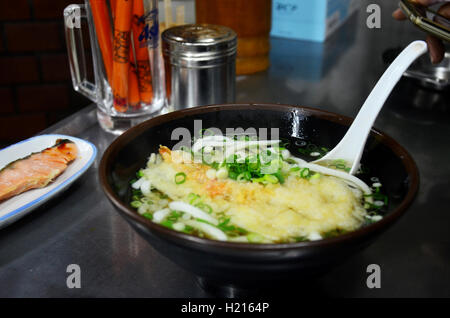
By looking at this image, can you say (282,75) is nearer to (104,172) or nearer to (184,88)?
(184,88)

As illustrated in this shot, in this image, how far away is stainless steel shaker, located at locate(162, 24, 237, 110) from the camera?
Result: 131cm

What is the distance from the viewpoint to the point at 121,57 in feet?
4.13

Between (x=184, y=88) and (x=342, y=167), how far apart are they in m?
0.58

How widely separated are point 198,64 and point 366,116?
56cm

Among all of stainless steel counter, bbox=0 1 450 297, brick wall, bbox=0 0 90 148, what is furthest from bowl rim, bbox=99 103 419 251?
brick wall, bbox=0 0 90 148

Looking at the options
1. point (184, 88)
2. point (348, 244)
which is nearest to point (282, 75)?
point (184, 88)

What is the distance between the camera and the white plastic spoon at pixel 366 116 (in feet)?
3.02

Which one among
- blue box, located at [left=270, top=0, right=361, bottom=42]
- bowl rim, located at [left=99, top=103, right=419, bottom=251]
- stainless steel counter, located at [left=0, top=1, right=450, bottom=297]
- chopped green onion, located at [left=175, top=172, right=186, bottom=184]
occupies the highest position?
blue box, located at [left=270, top=0, right=361, bottom=42]

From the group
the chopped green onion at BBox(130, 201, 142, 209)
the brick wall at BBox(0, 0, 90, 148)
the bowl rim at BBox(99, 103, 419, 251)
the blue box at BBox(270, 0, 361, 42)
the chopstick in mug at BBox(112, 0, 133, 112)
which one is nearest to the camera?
the bowl rim at BBox(99, 103, 419, 251)

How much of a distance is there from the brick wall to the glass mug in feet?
3.52

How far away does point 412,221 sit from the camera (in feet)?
3.37

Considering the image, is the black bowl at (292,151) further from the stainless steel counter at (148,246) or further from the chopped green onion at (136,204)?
the stainless steel counter at (148,246)

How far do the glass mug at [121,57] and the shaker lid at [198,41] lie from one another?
0.17 ft

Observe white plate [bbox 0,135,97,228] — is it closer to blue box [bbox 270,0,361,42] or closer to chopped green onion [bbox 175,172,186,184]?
chopped green onion [bbox 175,172,186,184]
